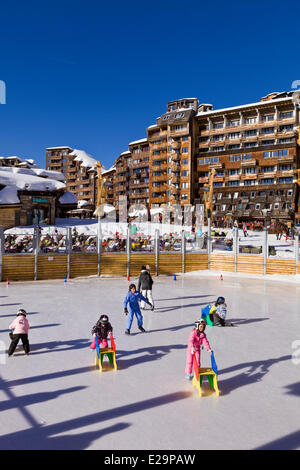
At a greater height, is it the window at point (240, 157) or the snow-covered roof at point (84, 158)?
the snow-covered roof at point (84, 158)

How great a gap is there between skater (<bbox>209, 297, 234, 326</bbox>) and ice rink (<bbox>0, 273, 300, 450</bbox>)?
0.55m

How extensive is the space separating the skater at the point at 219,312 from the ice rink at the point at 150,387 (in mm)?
547

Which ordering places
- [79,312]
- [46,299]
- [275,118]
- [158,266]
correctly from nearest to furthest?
[79,312]
[46,299]
[158,266]
[275,118]

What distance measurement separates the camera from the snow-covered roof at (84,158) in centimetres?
10611

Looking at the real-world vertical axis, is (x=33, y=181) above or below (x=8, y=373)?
above

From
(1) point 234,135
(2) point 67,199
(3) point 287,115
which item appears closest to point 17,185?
(2) point 67,199

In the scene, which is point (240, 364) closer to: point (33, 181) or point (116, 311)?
point (116, 311)

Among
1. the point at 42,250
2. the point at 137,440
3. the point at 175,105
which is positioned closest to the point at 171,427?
the point at 137,440

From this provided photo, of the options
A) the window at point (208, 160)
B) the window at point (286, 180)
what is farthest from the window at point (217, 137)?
the window at point (286, 180)

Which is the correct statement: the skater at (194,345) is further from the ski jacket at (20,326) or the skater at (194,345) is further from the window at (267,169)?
the window at (267,169)

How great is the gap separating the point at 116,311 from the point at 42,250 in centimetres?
1040

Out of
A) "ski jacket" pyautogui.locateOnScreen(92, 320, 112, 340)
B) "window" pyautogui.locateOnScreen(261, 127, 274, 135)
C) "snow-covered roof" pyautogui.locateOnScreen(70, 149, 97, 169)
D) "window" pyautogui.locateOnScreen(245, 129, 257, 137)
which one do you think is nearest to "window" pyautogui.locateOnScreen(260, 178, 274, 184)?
"window" pyautogui.locateOnScreen(261, 127, 274, 135)

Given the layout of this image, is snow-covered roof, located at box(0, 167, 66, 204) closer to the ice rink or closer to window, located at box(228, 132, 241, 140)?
the ice rink
